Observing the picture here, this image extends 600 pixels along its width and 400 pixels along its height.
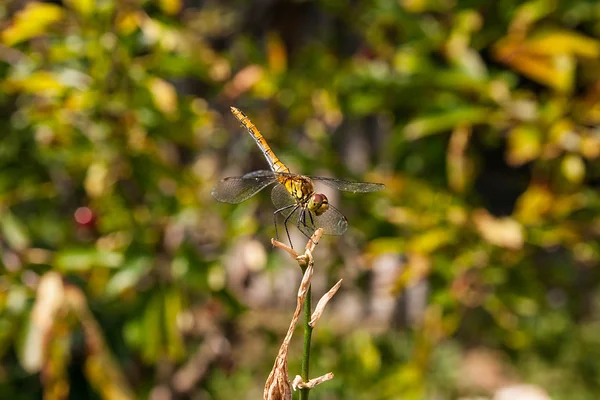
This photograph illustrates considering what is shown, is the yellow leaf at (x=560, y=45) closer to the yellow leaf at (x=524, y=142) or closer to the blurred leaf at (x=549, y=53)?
the blurred leaf at (x=549, y=53)

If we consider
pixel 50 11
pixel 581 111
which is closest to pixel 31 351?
pixel 50 11

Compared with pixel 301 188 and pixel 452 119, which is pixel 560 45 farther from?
pixel 301 188

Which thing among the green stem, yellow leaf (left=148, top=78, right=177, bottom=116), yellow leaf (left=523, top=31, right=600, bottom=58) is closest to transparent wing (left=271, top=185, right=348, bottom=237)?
the green stem

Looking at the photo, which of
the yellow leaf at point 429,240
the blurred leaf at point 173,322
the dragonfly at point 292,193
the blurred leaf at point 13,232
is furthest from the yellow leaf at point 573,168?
the blurred leaf at point 13,232

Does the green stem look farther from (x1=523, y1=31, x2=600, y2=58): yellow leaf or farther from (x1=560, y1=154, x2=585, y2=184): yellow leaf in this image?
(x1=523, y1=31, x2=600, y2=58): yellow leaf

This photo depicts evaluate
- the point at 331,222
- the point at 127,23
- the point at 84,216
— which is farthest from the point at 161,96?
the point at 331,222

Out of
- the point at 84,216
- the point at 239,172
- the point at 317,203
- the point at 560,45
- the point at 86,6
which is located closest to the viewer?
the point at 317,203
